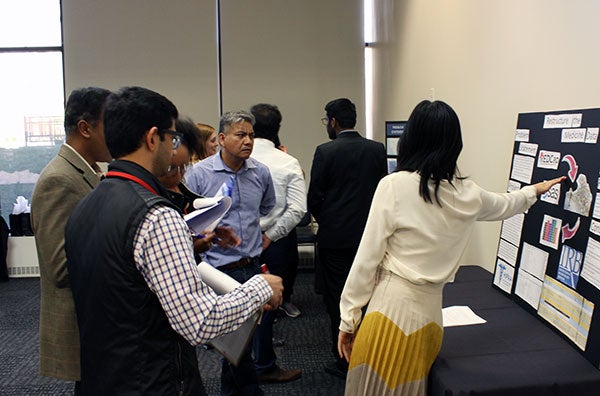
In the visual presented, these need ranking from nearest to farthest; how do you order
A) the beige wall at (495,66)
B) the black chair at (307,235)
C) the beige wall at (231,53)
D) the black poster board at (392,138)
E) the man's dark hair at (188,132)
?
the beige wall at (495,66) < the man's dark hair at (188,132) < the black poster board at (392,138) < the black chair at (307,235) < the beige wall at (231,53)

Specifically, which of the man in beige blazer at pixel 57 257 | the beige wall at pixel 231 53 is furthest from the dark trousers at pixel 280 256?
the beige wall at pixel 231 53

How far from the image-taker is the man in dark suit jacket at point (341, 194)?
9.48ft

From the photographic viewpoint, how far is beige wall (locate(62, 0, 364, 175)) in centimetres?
547

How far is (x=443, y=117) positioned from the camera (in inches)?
61.3

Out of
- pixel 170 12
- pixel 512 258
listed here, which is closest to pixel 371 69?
pixel 170 12

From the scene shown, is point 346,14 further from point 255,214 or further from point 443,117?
point 443,117

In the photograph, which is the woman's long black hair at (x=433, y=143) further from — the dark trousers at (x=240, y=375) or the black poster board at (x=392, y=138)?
the black poster board at (x=392, y=138)

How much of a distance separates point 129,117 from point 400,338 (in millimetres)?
1023

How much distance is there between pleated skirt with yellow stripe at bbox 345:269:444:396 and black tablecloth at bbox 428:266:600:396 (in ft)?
0.25

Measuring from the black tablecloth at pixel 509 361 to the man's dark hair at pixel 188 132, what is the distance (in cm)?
126

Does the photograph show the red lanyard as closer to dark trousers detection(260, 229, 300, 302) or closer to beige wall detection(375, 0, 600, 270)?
beige wall detection(375, 0, 600, 270)

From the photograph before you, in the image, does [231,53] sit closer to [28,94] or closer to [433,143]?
[28,94]

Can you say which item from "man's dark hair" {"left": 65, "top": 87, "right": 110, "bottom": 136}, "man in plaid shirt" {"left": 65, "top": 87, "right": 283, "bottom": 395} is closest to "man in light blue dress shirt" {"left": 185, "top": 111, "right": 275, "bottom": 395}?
"man's dark hair" {"left": 65, "top": 87, "right": 110, "bottom": 136}

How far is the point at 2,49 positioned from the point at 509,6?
5.27 meters
